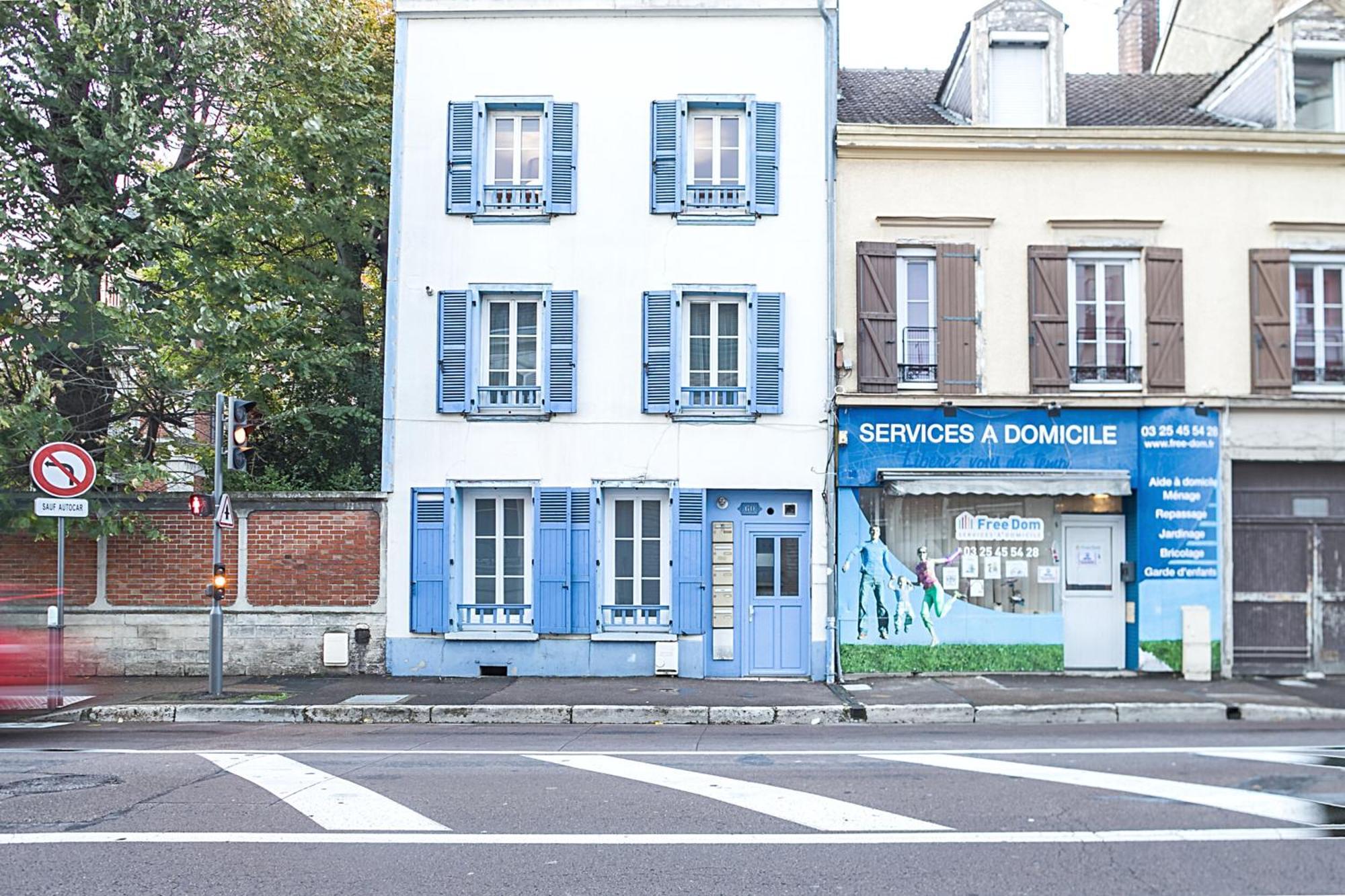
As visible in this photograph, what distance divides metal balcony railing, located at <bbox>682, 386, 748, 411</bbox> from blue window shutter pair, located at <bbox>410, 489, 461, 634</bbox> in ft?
11.2

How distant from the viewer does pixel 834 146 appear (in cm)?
1520

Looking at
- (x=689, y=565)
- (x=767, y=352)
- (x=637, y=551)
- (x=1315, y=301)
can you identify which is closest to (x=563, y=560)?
(x=637, y=551)

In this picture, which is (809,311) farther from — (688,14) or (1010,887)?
(1010,887)

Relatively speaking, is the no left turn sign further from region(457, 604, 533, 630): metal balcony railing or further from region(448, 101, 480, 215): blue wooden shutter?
region(448, 101, 480, 215): blue wooden shutter

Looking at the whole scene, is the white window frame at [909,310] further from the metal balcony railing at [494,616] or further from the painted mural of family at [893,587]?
the metal balcony railing at [494,616]

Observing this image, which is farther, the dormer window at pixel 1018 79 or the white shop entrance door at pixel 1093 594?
the dormer window at pixel 1018 79

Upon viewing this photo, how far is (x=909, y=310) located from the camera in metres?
15.4

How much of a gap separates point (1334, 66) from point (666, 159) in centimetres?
977

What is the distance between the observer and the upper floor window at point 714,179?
15.1 metres

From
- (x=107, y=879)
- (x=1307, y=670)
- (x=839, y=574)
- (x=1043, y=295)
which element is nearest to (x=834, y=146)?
(x=1043, y=295)

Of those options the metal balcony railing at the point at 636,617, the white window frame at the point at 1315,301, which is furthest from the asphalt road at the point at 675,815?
the white window frame at the point at 1315,301

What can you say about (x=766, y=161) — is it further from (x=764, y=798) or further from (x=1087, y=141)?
(x=764, y=798)

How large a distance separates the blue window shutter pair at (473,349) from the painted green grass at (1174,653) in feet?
27.8

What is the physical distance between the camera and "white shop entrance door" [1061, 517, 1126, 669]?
15.3 m
